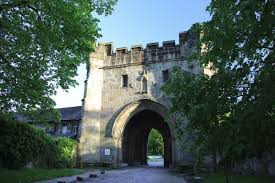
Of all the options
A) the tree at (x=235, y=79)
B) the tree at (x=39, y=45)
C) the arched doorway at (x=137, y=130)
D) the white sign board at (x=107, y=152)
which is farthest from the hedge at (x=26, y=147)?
the tree at (x=235, y=79)

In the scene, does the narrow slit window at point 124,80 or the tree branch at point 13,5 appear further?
the narrow slit window at point 124,80

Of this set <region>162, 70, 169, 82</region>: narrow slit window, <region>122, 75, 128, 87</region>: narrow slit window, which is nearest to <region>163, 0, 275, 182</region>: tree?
<region>162, 70, 169, 82</region>: narrow slit window

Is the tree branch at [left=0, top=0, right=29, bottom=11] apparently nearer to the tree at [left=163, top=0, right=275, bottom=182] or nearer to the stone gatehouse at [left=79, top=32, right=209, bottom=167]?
the tree at [left=163, top=0, right=275, bottom=182]

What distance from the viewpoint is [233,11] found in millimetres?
6875

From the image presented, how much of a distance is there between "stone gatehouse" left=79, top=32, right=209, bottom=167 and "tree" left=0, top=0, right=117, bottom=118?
12557mm

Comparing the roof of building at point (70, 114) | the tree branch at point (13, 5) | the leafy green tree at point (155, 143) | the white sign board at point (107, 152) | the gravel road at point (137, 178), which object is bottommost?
the gravel road at point (137, 178)

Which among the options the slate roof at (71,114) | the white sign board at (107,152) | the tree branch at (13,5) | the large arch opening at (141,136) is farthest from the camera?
the slate roof at (71,114)

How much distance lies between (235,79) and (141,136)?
28.5m

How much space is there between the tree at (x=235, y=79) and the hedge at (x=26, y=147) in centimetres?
873

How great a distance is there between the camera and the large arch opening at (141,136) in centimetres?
2838

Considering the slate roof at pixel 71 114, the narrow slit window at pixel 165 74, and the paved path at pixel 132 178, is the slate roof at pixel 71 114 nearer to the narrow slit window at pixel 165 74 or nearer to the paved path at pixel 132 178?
the narrow slit window at pixel 165 74

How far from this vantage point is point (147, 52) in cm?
2575

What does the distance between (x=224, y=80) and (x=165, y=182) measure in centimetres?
805

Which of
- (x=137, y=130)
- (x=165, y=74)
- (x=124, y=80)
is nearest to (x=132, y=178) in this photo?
(x=165, y=74)
